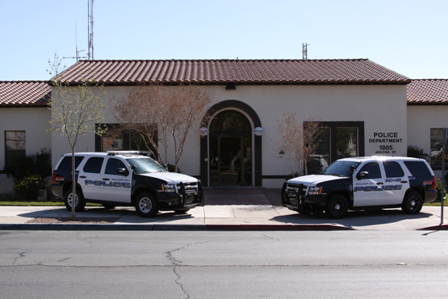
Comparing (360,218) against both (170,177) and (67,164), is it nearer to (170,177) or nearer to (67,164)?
(170,177)

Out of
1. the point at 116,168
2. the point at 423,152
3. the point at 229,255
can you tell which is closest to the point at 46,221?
the point at 116,168

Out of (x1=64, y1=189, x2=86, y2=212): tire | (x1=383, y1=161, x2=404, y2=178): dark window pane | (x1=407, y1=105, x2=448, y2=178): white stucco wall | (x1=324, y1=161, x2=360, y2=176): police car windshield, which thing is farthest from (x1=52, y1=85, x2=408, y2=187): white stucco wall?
(x1=383, y1=161, x2=404, y2=178): dark window pane

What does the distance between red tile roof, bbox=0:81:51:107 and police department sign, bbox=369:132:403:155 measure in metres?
15.2

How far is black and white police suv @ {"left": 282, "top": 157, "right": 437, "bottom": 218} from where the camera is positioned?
14227mm

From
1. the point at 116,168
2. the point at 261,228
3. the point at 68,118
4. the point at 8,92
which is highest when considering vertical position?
the point at 8,92

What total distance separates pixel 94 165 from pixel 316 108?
429 inches

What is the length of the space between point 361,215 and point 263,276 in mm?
8690

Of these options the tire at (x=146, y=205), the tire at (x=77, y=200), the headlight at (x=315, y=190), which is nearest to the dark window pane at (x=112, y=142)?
the tire at (x=77, y=200)

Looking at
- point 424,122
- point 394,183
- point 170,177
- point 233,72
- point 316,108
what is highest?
point 233,72

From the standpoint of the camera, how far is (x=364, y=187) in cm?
1453

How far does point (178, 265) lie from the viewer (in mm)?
8391

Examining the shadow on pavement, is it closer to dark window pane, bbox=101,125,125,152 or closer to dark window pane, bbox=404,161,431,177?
dark window pane, bbox=404,161,431,177

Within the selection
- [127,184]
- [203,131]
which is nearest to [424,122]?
[203,131]

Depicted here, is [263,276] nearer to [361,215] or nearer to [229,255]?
[229,255]
